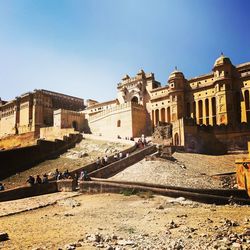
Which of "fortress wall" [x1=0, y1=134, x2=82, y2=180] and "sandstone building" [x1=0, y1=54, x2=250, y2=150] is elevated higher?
"sandstone building" [x1=0, y1=54, x2=250, y2=150]

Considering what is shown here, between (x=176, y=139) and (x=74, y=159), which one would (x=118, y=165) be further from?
(x=176, y=139)

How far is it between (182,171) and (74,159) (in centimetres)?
1012

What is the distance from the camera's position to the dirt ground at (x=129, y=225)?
862 centimetres

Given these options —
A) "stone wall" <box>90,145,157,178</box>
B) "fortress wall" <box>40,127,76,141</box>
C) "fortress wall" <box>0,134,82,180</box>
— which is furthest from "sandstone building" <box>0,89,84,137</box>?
"stone wall" <box>90,145,157,178</box>

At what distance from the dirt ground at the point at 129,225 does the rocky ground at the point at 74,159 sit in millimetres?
8990

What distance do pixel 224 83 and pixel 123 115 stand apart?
12821mm

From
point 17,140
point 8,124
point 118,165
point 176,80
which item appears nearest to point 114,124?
→ point 176,80

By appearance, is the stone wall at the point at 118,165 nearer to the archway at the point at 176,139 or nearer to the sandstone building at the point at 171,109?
the archway at the point at 176,139

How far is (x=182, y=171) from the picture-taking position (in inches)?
848

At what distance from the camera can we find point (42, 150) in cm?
2955

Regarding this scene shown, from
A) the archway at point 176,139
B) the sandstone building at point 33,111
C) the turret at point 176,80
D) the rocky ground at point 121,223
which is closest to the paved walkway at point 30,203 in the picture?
the rocky ground at point 121,223

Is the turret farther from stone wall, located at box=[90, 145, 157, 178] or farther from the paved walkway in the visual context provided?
the paved walkway

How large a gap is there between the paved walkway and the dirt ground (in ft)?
1.30

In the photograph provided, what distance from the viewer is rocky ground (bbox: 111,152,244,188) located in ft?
63.5
